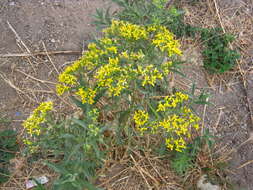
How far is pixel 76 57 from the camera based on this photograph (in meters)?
3.97

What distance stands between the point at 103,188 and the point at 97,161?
411 mm

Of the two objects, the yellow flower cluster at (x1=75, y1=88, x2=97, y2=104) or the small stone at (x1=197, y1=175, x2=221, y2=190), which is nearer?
the yellow flower cluster at (x1=75, y1=88, x2=97, y2=104)

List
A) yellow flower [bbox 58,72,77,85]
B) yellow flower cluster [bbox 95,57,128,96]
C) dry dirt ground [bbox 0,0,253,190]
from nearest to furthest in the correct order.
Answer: yellow flower cluster [bbox 95,57,128,96] < yellow flower [bbox 58,72,77,85] < dry dirt ground [bbox 0,0,253,190]

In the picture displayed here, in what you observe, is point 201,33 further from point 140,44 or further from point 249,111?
point 140,44

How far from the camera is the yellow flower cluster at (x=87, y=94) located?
7.77ft

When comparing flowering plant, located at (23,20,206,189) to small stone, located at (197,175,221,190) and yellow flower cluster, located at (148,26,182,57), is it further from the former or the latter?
small stone, located at (197,175,221,190)

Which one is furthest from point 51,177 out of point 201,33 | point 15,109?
point 201,33

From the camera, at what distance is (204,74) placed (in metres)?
3.98

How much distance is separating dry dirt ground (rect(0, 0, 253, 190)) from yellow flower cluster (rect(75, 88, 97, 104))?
117cm

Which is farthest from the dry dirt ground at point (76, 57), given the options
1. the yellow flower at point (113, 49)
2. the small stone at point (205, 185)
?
the yellow flower at point (113, 49)

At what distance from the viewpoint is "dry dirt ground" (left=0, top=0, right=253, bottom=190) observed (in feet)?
11.7

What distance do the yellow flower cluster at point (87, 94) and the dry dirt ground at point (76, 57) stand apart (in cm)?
117

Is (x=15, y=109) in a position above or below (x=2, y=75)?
below

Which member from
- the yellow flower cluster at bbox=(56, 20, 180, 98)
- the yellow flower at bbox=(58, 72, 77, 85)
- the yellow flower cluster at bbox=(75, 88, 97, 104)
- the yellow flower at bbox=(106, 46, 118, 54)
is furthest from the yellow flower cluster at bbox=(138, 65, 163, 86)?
the yellow flower at bbox=(58, 72, 77, 85)
